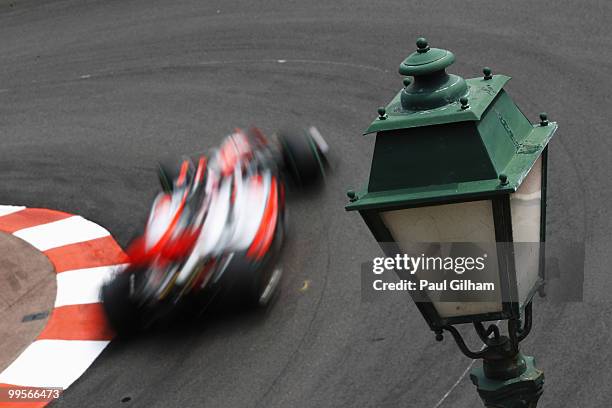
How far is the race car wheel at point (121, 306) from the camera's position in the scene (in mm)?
9305

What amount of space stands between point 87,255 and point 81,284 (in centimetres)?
63

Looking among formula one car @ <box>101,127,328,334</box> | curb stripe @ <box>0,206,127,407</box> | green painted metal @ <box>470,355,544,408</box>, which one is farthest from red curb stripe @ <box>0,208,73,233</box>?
green painted metal @ <box>470,355,544,408</box>

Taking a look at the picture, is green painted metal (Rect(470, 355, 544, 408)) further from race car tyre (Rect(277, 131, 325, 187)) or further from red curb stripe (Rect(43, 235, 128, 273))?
race car tyre (Rect(277, 131, 325, 187))

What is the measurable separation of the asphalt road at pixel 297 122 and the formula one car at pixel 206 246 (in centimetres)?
27

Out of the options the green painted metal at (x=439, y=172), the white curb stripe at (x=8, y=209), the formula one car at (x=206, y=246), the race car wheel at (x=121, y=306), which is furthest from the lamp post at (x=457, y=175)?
the white curb stripe at (x=8, y=209)

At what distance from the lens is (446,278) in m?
3.26

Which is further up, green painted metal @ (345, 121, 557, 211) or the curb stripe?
green painted metal @ (345, 121, 557, 211)

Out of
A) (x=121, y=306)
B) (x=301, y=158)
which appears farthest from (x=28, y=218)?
(x=301, y=158)

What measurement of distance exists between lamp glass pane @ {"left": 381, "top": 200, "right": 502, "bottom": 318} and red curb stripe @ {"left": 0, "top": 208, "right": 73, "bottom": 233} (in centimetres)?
934

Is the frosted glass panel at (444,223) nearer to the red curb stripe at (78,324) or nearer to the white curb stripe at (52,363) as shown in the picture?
the white curb stripe at (52,363)

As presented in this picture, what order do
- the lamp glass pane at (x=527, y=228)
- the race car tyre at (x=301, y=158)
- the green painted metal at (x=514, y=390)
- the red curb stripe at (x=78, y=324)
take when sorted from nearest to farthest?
1. the lamp glass pane at (x=527, y=228)
2. the green painted metal at (x=514, y=390)
3. the red curb stripe at (x=78, y=324)
4. the race car tyre at (x=301, y=158)

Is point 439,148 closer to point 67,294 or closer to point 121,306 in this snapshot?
point 121,306

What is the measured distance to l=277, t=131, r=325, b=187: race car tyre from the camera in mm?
11078

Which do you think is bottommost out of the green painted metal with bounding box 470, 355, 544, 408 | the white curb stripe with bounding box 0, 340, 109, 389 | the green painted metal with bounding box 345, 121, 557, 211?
the white curb stripe with bounding box 0, 340, 109, 389
